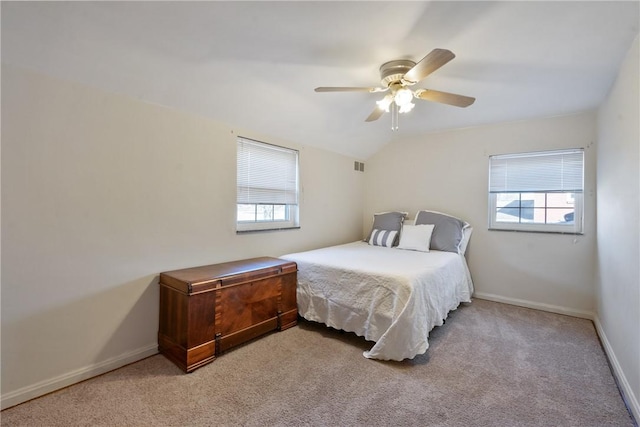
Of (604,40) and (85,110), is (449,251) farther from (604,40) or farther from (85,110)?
(85,110)

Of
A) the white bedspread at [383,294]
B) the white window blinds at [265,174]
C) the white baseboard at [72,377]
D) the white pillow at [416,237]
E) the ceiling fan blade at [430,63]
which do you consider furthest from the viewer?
the white pillow at [416,237]

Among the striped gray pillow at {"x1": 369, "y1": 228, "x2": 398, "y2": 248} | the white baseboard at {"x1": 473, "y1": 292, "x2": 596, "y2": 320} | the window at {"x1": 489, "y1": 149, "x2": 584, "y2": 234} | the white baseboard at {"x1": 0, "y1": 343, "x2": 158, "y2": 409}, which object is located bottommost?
the white baseboard at {"x1": 0, "y1": 343, "x2": 158, "y2": 409}

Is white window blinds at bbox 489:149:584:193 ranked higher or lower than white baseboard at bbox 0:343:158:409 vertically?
higher

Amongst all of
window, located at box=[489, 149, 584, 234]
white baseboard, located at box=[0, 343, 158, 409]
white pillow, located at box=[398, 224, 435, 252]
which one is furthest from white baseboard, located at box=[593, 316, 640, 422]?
white baseboard, located at box=[0, 343, 158, 409]

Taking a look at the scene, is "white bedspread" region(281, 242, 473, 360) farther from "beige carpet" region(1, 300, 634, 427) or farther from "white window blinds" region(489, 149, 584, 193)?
"white window blinds" region(489, 149, 584, 193)

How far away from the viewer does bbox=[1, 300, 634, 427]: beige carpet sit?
5.20 ft

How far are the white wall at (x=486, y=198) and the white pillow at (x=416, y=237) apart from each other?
0.49 metres

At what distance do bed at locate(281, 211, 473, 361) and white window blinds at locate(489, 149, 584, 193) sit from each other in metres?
0.68

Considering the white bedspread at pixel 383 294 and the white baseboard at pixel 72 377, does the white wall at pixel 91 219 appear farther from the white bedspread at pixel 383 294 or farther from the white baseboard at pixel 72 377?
the white bedspread at pixel 383 294

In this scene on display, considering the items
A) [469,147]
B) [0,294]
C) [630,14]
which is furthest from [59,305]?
[469,147]

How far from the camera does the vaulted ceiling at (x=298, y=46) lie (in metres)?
1.56

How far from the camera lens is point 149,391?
5.93 ft

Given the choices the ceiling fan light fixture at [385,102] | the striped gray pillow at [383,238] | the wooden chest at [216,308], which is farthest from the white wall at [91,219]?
the striped gray pillow at [383,238]

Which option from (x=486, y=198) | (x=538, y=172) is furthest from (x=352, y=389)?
(x=538, y=172)
